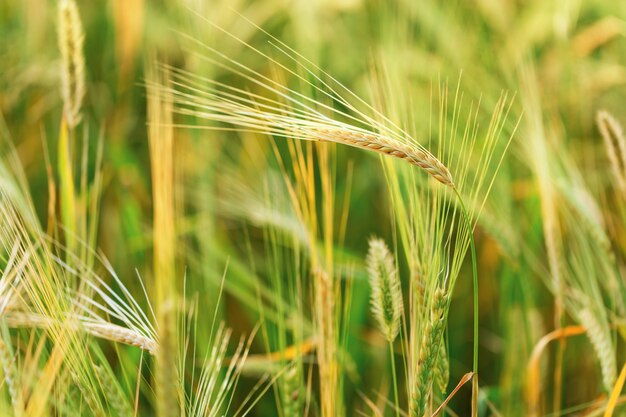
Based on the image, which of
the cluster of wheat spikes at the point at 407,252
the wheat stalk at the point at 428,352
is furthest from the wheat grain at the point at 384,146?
the wheat stalk at the point at 428,352

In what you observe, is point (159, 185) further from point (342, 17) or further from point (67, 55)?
point (342, 17)

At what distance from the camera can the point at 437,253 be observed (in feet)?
1.87

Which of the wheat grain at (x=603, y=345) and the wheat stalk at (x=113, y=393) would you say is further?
the wheat grain at (x=603, y=345)

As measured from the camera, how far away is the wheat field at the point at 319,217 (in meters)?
0.59

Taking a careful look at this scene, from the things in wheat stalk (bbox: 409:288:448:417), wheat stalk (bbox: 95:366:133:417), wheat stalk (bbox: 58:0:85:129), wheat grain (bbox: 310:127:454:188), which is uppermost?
wheat stalk (bbox: 58:0:85:129)

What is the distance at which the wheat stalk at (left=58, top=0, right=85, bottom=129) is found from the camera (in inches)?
30.5

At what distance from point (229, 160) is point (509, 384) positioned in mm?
723

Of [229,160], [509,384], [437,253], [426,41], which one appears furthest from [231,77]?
[437,253]

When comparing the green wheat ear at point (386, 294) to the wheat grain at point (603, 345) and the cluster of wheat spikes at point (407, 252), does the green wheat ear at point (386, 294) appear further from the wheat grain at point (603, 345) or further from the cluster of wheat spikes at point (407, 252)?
the wheat grain at point (603, 345)

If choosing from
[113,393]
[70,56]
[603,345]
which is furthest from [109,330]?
[603,345]

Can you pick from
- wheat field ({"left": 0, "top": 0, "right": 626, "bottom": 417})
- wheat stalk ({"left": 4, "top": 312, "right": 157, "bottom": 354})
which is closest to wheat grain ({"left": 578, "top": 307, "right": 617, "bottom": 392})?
wheat field ({"left": 0, "top": 0, "right": 626, "bottom": 417})

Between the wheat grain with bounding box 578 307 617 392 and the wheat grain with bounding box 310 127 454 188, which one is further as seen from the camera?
the wheat grain with bounding box 578 307 617 392

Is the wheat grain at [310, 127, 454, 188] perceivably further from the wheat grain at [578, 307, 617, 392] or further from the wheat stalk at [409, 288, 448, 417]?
the wheat grain at [578, 307, 617, 392]

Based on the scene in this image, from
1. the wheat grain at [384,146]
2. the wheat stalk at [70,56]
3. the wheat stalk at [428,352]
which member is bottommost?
the wheat stalk at [428,352]
